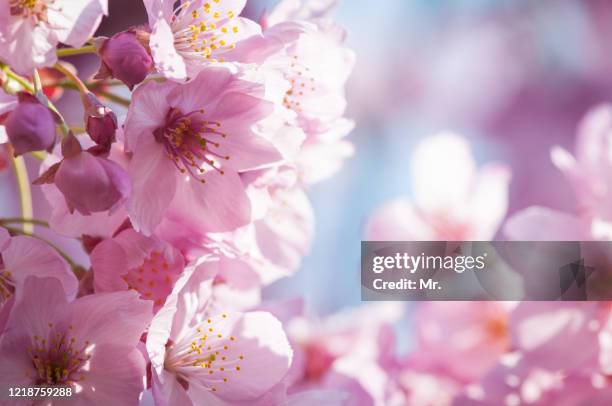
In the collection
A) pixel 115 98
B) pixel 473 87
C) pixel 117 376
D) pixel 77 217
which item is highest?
pixel 473 87

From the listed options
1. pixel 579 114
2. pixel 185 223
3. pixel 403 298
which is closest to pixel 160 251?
pixel 185 223

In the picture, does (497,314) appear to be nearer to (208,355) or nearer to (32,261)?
(208,355)

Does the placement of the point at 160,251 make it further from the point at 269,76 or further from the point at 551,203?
the point at 551,203

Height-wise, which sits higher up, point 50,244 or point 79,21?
point 79,21

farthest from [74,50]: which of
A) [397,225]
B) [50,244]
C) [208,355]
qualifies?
[397,225]

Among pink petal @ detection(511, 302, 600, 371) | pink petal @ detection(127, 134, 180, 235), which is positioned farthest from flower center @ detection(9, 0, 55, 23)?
pink petal @ detection(511, 302, 600, 371)

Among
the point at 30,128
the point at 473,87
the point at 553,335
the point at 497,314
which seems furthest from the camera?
the point at 473,87
